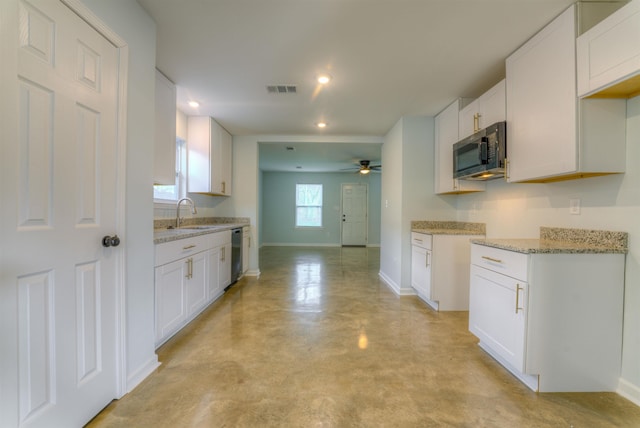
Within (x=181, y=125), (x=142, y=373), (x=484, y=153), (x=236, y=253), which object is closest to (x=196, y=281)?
(x=142, y=373)

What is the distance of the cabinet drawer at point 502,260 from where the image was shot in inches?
68.0

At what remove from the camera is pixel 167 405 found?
1.55 meters

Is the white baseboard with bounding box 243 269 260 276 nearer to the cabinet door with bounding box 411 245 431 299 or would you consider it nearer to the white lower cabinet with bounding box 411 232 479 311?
the cabinet door with bounding box 411 245 431 299

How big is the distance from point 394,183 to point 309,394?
3.08 m

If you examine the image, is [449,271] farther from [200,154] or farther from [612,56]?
[200,154]

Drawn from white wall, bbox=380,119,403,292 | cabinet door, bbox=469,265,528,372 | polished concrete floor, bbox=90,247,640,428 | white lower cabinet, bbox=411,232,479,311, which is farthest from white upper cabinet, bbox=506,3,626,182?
white wall, bbox=380,119,403,292

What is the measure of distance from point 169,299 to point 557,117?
126 inches

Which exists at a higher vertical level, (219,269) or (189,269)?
(189,269)

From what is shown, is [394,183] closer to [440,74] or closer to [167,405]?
[440,74]

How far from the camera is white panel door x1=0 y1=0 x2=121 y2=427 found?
3.43ft

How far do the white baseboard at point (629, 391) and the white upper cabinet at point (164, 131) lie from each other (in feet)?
12.3

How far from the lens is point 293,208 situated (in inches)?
Result: 341

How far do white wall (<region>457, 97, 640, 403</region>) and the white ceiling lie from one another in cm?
108

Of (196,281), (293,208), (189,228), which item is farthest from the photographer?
(293,208)
